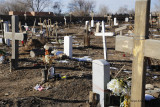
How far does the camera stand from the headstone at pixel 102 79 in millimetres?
4035

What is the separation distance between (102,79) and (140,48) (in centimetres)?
132

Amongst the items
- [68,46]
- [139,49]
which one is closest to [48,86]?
[139,49]

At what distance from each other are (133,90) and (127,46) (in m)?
0.68

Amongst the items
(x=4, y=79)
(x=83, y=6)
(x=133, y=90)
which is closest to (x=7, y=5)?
(x=83, y=6)

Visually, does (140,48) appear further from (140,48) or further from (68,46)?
(68,46)

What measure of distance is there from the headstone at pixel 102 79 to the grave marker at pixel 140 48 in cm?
96

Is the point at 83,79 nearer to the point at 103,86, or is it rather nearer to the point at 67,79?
the point at 67,79

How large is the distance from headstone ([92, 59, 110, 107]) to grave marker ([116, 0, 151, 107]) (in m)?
0.96

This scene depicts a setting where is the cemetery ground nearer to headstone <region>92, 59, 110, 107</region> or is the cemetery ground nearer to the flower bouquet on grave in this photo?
headstone <region>92, 59, 110, 107</region>

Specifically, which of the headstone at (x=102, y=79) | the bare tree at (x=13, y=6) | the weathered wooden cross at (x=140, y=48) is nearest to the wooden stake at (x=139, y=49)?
the weathered wooden cross at (x=140, y=48)

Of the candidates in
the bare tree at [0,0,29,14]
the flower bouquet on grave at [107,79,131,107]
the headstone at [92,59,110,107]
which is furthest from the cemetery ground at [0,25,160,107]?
the bare tree at [0,0,29,14]

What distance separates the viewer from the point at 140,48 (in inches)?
116

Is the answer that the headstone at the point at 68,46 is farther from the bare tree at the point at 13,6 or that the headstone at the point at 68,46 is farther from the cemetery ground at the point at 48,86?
the bare tree at the point at 13,6

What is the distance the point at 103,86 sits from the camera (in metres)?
4.08
